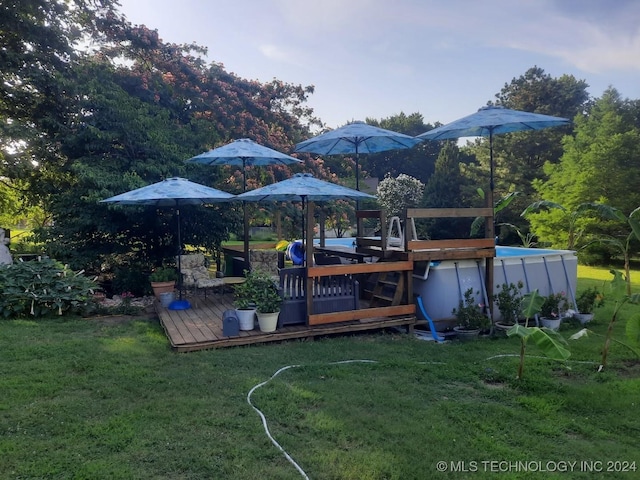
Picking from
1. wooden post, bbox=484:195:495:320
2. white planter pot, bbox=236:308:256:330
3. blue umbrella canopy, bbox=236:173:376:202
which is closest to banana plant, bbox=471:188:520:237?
wooden post, bbox=484:195:495:320

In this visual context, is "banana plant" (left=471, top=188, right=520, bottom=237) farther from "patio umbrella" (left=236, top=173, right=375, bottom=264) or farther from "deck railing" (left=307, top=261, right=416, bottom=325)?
"patio umbrella" (left=236, top=173, right=375, bottom=264)

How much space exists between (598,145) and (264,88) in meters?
13.1

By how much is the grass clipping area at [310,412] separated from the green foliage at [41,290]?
146cm

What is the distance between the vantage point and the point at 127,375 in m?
4.78

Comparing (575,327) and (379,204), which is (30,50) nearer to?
(575,327)

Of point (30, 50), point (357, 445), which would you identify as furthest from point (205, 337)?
point (30, 50)

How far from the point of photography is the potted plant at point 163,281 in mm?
8227

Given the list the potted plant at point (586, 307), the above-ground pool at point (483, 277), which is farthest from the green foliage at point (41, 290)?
the potted plant at point (586, 307)

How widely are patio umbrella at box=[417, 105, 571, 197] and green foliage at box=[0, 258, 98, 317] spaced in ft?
21.5

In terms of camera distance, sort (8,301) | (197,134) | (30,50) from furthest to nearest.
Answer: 1. (197,134)
2. (30,50)
3. (8,301)

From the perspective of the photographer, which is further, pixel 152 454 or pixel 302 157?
pixel 302 157

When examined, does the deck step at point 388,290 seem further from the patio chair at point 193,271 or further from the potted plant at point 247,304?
the patio chair at point 193,271

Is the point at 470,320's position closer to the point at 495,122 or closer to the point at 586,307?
the point at 586,307

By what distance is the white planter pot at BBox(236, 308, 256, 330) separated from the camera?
6.34 m
